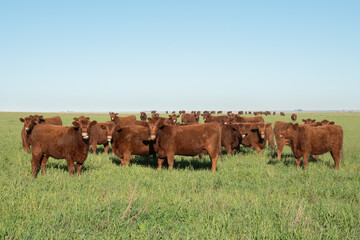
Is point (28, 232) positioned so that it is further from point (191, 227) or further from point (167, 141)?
point (167, 141)

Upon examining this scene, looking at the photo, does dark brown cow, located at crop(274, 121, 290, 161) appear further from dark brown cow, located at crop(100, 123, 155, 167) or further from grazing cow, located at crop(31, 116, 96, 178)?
grazing cow, located at crop(31, 116, 96, 178)

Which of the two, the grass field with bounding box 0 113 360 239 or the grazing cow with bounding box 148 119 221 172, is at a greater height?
the grazing cow with bounding box 148 119 221 172

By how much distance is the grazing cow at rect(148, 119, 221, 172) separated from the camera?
30.6 feet

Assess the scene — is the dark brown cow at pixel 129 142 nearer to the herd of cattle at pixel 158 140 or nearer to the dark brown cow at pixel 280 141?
the herd of cattle at pixel 158 140

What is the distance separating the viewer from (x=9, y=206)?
15.6 feet

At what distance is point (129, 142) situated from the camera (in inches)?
406

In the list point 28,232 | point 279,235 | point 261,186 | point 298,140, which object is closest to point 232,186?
point 261,186

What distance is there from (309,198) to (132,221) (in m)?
4.36

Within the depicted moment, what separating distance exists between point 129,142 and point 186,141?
2.41 meters

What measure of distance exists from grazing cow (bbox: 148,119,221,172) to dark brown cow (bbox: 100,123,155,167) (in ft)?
2.78

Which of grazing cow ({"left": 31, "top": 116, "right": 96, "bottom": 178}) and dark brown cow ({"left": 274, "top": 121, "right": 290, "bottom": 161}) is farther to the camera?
dark brown cow ({"left": 274, "top": 121, "right": 290, "bottom": 161})

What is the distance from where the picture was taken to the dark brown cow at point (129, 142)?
33.4 ft

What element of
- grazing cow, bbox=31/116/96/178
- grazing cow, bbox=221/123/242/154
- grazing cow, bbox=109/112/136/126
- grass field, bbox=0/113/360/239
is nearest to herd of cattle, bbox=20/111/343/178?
grazing cow, bbox=31/116/96/178

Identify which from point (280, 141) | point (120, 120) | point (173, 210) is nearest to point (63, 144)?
point (173, 210)
